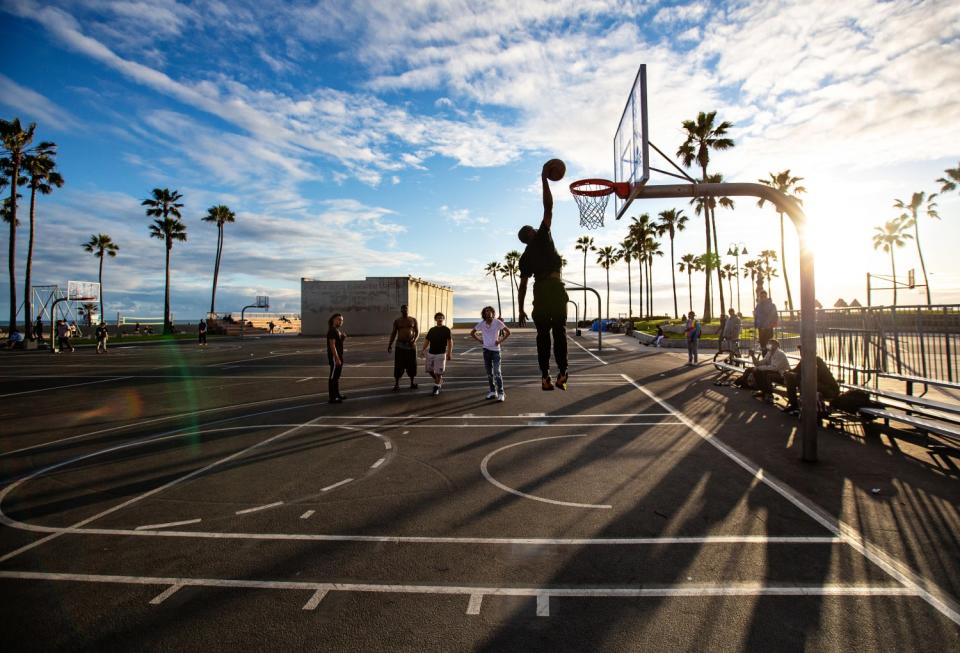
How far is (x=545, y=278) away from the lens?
584 centimetres

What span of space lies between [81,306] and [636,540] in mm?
78739

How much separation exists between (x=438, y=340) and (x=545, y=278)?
831 centimetres

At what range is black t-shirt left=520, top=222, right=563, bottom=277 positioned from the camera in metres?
5.73

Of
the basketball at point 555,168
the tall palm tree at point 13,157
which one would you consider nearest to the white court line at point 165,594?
the basketball at point 555,168

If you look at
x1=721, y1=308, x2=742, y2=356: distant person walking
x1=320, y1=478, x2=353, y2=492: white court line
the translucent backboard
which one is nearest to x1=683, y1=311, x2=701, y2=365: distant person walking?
x1=721, y1=308, x2=742, y2=356: distant person walking

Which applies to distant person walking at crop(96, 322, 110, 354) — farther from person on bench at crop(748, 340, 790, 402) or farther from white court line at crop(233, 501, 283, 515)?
person on bench at crop(748, 340, 790, 402)

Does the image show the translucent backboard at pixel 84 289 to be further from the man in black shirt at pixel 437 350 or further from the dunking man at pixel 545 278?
the dunking man at pixel 545 278

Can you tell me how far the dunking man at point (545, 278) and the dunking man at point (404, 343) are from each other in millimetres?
7839

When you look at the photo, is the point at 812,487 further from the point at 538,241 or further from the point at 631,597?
the point at 538,241

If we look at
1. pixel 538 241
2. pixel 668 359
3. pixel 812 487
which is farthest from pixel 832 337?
pixel 668 359

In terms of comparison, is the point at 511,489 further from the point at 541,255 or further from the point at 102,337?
the point at 102,337

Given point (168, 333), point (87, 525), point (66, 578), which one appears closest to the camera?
point (66, 578)

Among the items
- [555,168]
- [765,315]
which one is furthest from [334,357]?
[765,315]

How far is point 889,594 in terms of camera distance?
3521 millimetres
